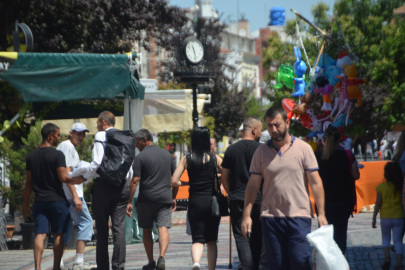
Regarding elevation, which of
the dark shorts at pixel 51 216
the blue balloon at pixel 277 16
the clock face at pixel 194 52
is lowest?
the dark shorts at pixel 51 216

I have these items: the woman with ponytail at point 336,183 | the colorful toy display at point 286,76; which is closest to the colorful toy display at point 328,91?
the colorful toy display at point 286,76

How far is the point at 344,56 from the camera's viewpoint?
36.1 feet

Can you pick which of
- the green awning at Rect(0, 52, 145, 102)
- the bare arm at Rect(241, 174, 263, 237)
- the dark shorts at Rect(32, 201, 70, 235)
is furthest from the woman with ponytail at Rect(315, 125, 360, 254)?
the green awning at Rect(0, 52, 145, 102)

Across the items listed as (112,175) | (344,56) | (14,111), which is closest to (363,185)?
(344,56)

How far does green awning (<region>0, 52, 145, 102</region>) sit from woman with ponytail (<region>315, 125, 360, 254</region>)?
362 centimetres

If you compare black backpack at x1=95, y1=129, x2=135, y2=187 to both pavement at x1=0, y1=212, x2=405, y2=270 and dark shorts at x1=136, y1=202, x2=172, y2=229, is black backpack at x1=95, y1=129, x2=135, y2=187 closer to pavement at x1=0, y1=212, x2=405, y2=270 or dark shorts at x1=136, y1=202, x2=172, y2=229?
dark shorts at x1=136, y1=202, x2=172, y2=229

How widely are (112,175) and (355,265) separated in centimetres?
357

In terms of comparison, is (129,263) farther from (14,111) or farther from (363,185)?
(363,185)

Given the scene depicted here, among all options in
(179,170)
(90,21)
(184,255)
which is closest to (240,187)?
(179,170)

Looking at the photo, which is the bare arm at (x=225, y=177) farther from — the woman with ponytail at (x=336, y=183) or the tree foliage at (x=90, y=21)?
the tree foliage at (x=90, y=21)

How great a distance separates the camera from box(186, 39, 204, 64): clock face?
51.2ft

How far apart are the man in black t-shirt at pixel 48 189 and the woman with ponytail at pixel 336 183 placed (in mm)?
2971

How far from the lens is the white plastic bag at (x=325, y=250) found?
489 cm

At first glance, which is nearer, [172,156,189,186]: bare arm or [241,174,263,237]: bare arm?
[241,174,263,237]: bare arm
